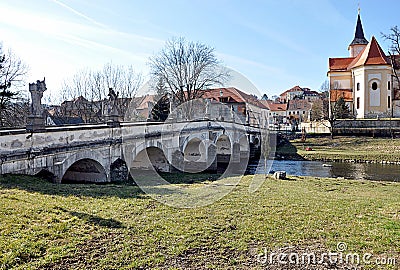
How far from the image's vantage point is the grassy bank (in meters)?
30.5

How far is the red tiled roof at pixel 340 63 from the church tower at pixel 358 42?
481cm

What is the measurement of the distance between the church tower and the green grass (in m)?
59.5

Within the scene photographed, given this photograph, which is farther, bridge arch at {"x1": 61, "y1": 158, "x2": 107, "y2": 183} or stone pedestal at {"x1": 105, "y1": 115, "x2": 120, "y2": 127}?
stone pedestal at {"x1": 105, "y1": 115, "x2": 120, "y2": 127}

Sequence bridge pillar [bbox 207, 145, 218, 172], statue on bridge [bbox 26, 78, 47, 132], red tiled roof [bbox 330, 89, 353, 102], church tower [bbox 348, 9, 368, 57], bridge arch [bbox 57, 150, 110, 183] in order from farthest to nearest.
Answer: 1. church tower [bbox 348, 9, 368, 57]
2. red tiled roof [bbox 330, 89, 353, 102]
3. bridge pillar [bbox 207, 145, 218, 172]
4. bridge arch [bbox 57, 150, 110, 183]
5. statue on bridge [bbox 26, 78, 47, 132]

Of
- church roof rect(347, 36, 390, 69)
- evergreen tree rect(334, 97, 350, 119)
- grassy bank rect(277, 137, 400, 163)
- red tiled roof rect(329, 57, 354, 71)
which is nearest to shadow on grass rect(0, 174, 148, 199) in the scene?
grassy bank rect(277, 137, 400, 163)

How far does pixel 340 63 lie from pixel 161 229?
5860cm

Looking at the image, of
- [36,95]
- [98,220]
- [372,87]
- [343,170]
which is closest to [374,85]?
[372,87]

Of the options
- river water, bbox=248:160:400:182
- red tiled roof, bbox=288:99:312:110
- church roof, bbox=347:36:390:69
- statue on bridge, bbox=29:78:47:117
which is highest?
church roof, bbox=347:36:390:69

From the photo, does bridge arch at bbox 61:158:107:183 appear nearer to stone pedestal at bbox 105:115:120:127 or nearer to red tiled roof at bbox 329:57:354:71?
stone pedestal at bbox 105:115:120:127

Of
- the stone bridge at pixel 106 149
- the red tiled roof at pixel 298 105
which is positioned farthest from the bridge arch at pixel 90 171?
the red tiled roof at pixel 298 105

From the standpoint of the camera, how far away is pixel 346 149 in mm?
36125

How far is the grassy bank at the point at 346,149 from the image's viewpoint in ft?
100

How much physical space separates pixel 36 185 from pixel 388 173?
73.1 ft

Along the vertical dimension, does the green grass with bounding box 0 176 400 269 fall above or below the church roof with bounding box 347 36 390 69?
below
